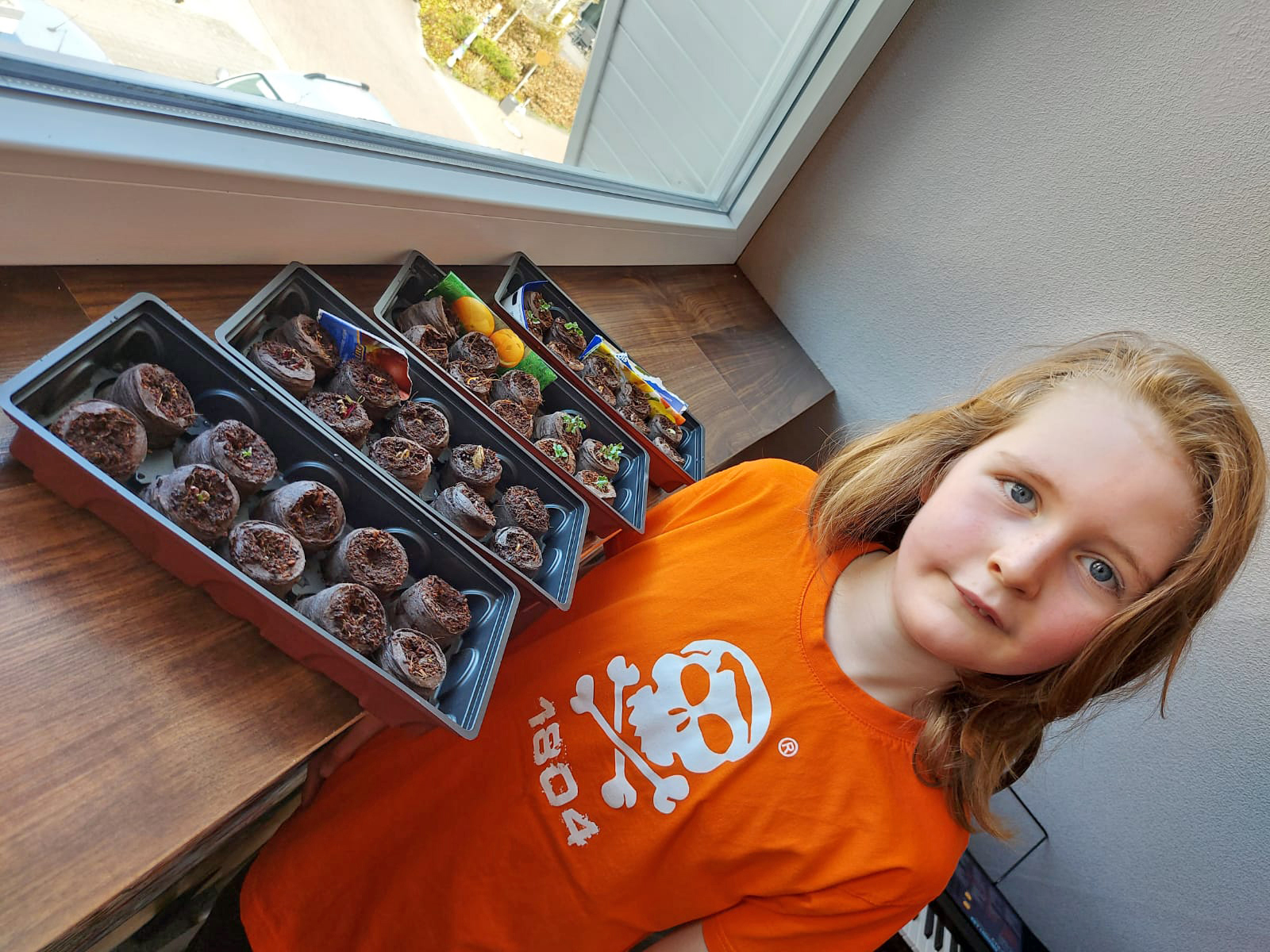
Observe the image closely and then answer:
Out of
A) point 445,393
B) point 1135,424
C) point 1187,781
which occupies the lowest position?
point 1187,781

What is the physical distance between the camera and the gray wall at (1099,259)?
1.38m

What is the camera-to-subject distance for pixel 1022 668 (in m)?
0.84

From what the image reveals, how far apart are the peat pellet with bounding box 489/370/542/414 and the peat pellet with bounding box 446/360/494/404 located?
2cm

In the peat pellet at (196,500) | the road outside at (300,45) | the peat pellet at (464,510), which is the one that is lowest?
the peat pellet at (464,510)

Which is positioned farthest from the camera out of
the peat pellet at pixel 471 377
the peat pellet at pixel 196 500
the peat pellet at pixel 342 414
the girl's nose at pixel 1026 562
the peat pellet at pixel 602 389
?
the peat pellet at pixel 602 389

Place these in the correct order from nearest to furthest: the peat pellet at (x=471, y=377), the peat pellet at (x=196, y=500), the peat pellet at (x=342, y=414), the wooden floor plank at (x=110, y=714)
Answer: the wooden floor plank at (x=110, y=714) < the peat pellet at (x=196, y=500) < the peat pellet at (x=342, y=414) < the peat pellet at (x=471, y=377)

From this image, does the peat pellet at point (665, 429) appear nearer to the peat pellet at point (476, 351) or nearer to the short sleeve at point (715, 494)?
the short sleeve at point (715, 494)

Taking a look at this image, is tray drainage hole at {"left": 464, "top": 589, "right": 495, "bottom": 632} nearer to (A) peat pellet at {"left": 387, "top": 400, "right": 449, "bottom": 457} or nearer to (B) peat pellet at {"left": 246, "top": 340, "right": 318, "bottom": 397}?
(A) peat pellet at {"left": 387, "top": 400, "right": 449, "bottom": 457}

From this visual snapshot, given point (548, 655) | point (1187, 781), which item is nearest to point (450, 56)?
point (548, 655)

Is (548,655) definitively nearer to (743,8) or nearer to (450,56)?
(450,56)

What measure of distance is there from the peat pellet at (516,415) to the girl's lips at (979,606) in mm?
657

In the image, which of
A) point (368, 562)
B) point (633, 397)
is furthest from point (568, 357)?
point (368, 562)

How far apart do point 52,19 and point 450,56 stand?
0.55 metres

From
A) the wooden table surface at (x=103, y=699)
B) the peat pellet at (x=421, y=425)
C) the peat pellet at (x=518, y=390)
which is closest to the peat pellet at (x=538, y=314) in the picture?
the peat pellet at (x=518, y=390)
